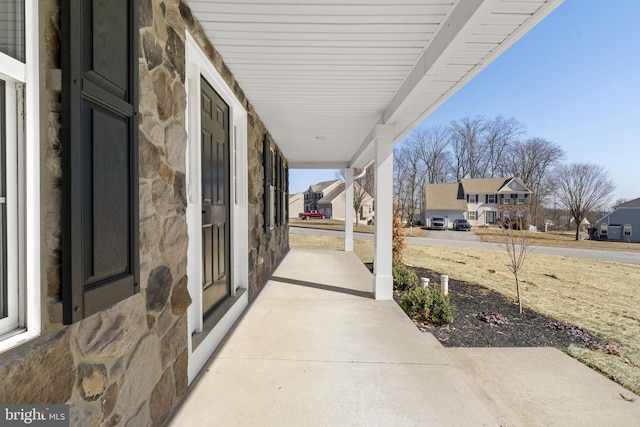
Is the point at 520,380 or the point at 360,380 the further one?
the point at 520,380

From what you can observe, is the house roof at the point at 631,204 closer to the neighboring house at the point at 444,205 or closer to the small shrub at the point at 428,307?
the neighboring house at the point at 444,205

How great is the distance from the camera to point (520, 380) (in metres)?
3.16

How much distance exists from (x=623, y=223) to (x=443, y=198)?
Result: 13467mm

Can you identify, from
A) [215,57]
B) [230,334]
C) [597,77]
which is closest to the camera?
[215,57]

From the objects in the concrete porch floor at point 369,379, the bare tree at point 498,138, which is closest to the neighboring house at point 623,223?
the bare tree at point 498,138

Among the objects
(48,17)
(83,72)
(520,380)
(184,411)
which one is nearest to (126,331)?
(184,411)

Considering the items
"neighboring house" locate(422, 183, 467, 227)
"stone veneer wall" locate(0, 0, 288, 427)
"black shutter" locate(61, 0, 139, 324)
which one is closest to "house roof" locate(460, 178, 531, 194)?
"neighboring house" locate(422, 183, 467, 227)

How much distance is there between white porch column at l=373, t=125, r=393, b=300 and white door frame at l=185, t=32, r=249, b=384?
183 centimetres

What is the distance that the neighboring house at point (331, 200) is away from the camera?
35441mm

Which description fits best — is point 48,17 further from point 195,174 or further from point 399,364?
point 399,364

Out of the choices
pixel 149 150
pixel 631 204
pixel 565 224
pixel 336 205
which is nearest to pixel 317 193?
pixel 336 205

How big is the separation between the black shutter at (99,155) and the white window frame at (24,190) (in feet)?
0.23

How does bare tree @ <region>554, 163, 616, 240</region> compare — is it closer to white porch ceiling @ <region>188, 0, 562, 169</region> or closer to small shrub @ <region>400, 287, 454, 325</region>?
small shrub @ <region>400, 287, 454, 325</region>

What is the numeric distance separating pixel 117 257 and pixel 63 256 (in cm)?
27
